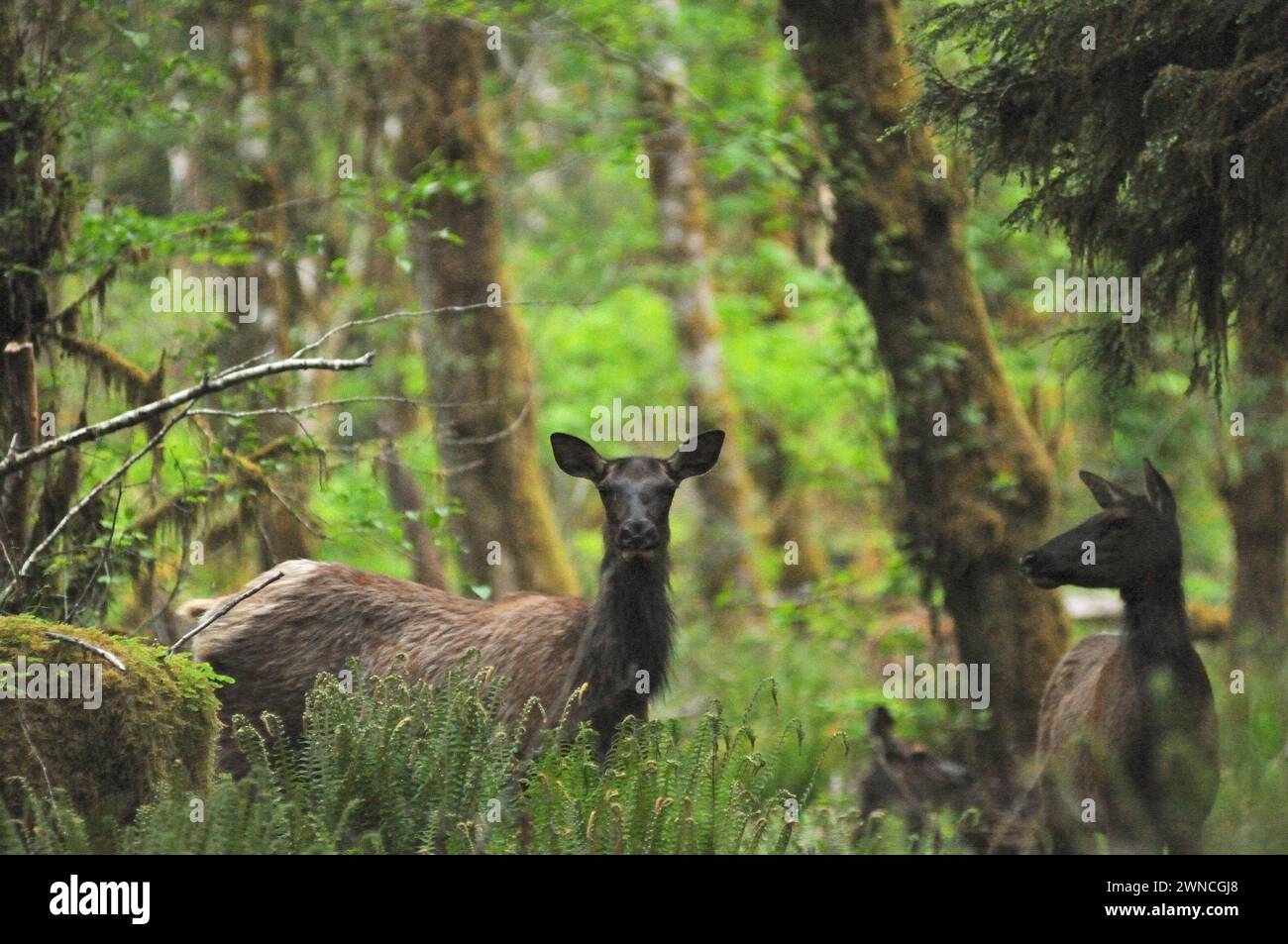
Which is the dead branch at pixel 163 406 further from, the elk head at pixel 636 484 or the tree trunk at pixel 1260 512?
the tree trunk at pixel 1260 512

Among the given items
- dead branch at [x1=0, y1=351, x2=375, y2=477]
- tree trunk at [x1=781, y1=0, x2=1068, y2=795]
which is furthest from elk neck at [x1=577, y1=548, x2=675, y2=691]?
tree trunk at [x1=781, y1=0, x2=1068, y2=795]

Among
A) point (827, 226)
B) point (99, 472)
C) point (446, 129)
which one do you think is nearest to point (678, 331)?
point (446, 129)

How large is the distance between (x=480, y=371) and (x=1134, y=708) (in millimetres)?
8202

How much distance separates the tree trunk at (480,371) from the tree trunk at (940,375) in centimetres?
392

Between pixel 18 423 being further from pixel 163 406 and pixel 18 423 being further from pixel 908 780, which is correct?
pixel 908 780

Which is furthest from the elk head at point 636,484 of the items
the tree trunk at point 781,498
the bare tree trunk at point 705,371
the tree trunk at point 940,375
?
the tree trunk at point 781,498

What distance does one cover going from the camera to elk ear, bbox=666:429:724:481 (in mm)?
9047

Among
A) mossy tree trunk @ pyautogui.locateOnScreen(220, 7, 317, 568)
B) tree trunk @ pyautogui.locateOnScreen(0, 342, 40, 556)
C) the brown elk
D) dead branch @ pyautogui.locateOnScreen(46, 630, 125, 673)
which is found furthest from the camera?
mossy tree trunk @ pyautogui.locateOnScreen(220, 7, 317, 568)

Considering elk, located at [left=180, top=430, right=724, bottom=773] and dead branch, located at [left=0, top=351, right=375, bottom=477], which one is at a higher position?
dead branch, located at [left=0, top=351, right=375, bottom=477]

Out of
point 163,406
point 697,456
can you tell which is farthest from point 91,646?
point 697,456

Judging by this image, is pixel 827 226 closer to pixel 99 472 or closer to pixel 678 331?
pixel 99 472

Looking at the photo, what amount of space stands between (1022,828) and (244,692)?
203 inches

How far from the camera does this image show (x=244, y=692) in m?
9.13

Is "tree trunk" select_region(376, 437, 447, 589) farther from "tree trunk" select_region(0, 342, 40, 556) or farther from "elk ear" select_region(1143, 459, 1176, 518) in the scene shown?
"elk ear" select_region(1143, 459, 1176, 518)
